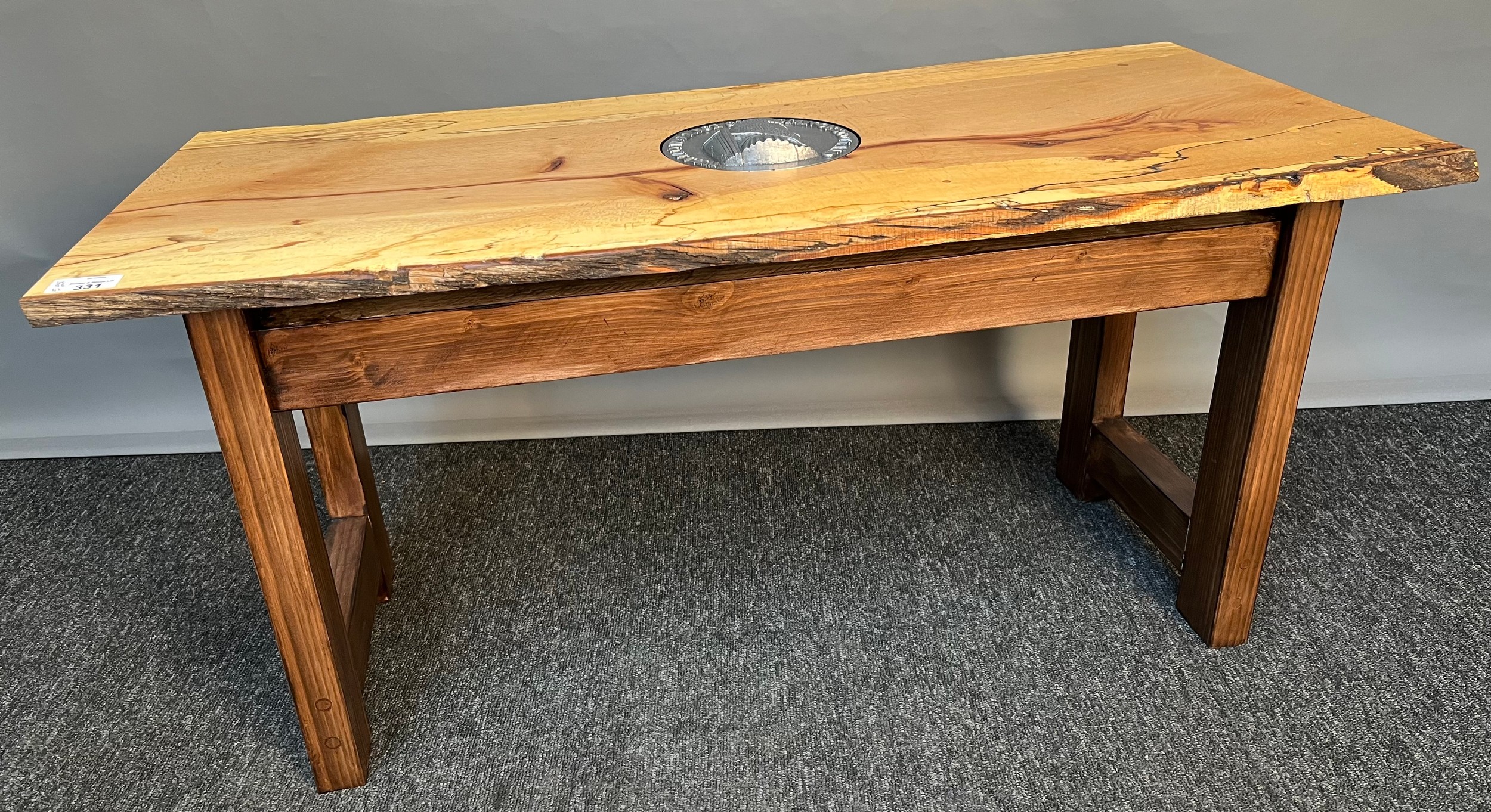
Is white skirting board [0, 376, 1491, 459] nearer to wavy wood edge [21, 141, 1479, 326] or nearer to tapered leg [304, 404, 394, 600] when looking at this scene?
tapered leg [304, 404, 394, 600]

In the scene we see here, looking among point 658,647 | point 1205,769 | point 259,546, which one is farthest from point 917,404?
point 259,546

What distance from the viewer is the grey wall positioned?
2.11 m

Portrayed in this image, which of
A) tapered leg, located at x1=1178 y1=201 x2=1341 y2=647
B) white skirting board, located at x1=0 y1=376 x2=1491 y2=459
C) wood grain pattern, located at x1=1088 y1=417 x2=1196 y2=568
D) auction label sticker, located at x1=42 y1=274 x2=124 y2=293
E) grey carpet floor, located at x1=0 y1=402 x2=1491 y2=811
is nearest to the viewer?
auction label sticker, located at x1=42 y1=274 x2=124 y2=293

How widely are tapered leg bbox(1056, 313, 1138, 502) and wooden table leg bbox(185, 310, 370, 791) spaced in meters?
1.23

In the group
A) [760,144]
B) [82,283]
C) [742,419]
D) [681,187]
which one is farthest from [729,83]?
[82,283]

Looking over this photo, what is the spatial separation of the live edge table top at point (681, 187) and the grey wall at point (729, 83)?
544 mm

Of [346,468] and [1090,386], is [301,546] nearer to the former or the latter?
[346,468]

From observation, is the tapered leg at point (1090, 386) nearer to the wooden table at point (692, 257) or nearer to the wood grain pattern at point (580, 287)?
the wooden table at point (692, 257)

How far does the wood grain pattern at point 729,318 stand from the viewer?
120 centimetres

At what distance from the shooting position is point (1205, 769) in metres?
1.40

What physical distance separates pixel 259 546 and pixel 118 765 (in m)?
0.51

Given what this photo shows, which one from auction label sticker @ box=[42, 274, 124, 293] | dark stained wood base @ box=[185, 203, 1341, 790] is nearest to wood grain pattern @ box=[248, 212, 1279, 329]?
dark stained wood base @ box=[185, 203, 1341, 790]

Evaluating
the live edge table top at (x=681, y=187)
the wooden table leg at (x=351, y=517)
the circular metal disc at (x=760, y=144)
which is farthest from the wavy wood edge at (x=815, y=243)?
the wooden table leg at (x=351, y=517)

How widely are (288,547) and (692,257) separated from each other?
609 millimetres
